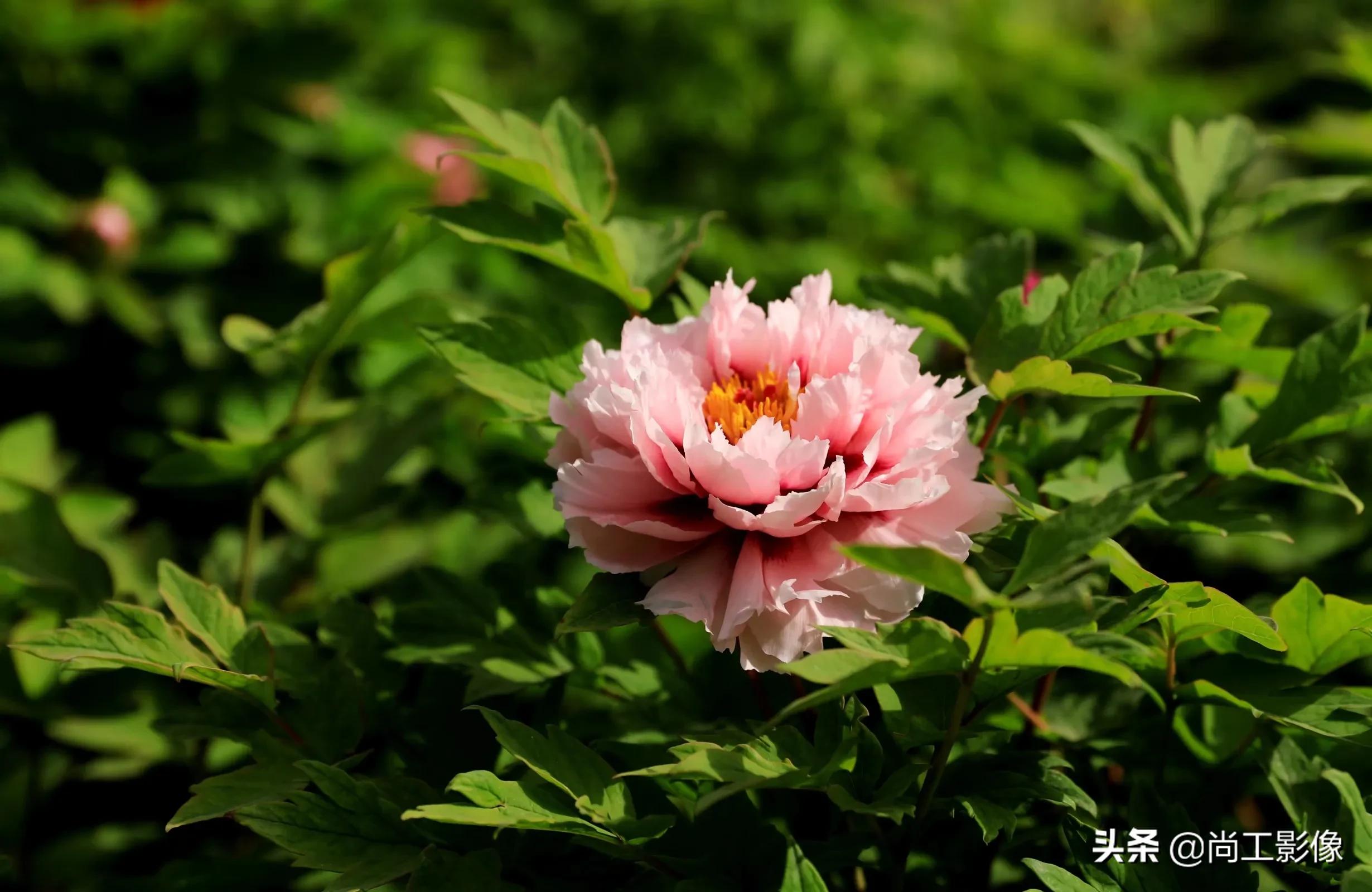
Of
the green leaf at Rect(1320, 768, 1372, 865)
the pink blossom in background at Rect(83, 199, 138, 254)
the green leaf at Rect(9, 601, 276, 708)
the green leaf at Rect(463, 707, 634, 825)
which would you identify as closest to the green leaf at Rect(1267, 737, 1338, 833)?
the green leaf at Rect(1320, 768, 1372, 865)

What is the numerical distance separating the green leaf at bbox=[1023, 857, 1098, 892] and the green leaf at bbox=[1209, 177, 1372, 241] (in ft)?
1.88

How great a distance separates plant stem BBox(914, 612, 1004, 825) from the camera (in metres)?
0.64

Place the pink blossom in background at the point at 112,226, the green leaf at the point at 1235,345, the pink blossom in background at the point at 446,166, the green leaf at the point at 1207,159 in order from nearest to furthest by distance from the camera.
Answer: the green leaf at the point at 1235,345
the green leaf at the point at 1207,159
the pink blossom in background at the point at 112,226
the pink blossom in background at the point at 446,166

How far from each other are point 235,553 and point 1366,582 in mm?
1182

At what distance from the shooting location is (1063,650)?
598 millimetres

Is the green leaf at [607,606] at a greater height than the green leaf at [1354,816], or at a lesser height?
greater

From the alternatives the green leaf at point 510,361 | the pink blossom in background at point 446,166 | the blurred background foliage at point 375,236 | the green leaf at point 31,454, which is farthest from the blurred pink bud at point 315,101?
the green leaf at point 510,361

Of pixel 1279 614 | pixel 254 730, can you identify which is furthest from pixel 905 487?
pixel 254 730

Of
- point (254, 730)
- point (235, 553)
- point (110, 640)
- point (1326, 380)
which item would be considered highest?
point (1326, 380)

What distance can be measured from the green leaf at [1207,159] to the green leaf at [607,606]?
62 cm

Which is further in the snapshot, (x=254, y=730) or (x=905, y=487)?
(x=254, y=730)

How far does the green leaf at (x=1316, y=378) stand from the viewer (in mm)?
875

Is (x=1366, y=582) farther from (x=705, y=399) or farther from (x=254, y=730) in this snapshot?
(x=254, y=730)

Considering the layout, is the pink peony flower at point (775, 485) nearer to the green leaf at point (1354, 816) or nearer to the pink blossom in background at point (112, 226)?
the green leaf at point (1354, 816)
